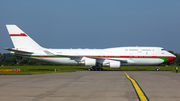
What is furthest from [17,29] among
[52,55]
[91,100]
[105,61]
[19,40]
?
[91,100]

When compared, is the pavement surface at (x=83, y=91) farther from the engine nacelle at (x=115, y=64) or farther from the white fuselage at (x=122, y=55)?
the white fuselage at (x=122, y=55)

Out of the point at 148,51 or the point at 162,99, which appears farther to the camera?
the point at 148,51

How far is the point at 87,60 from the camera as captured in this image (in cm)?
3819

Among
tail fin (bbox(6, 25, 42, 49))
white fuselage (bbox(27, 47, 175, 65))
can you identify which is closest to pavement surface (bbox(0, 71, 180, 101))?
white fuselage (bbox(27, 47, 175, 65))

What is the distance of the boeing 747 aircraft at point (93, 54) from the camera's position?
127 ft

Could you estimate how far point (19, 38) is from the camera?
1575 inches

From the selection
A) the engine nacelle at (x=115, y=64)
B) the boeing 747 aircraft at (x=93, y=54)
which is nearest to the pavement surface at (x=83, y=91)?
the engine nacelle at (x=115, y=64)

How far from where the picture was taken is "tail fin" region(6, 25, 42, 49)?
39656mm

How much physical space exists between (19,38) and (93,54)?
46.5 feet

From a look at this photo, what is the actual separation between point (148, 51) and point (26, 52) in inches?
883

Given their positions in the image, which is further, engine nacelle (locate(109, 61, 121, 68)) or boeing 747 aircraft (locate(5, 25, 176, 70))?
boeing 747 aircraft (locate(5, 25, 176, 70))

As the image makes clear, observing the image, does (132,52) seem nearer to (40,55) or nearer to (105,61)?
(105,61)

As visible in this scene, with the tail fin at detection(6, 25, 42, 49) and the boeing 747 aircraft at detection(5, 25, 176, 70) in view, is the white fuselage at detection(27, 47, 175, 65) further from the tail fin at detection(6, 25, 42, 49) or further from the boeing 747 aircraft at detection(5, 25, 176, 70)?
the tail fin at detection(6, 25, 42, 49)

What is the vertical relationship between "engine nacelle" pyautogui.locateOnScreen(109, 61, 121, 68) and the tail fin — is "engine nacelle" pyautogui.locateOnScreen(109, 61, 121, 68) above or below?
below
